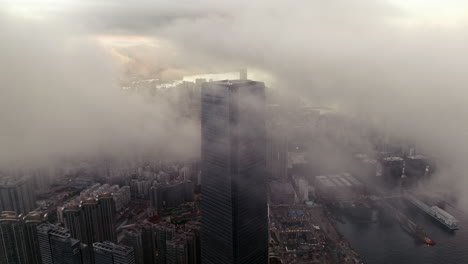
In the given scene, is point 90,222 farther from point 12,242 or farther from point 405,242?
point 405,242

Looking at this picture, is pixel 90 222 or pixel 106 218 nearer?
pixel 90 222

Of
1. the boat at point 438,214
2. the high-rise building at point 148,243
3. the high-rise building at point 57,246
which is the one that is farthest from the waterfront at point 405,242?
the high-rise building at point 57,246

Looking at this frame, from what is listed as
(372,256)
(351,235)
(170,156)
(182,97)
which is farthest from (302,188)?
(182,97)

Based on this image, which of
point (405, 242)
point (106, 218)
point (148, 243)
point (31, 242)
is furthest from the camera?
point (405, 242)

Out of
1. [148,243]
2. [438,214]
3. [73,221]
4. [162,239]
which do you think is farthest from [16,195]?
[438,214]

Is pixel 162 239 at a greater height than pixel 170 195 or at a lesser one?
greater

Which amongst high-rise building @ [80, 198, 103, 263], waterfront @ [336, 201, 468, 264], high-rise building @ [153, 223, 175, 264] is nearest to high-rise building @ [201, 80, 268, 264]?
high-rise building @ [153, 223, 175, 264]

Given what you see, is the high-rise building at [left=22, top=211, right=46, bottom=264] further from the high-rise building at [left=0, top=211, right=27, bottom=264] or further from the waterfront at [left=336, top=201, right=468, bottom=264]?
the waterfront at [left=336, top=201, right=468, bottom=264]

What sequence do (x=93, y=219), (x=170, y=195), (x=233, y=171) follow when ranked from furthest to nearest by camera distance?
(x=170, y=195), (x=93, y=219), (x=233, y=171)
